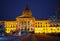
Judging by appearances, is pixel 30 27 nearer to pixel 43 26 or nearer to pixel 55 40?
pixel 43 26

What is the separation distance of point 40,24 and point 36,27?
31.1 inches

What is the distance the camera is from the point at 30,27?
25312 millimetres

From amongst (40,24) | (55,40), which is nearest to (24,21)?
(40,24)

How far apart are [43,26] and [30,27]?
80.6 inches

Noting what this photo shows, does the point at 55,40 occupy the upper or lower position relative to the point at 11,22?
upper

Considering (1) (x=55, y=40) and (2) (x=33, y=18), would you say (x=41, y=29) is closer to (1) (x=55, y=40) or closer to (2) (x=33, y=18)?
(2) (x=33, y=18)

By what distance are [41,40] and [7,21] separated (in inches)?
934

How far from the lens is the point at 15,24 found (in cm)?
2575

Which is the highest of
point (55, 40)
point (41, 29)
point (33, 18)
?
point (55, 40)

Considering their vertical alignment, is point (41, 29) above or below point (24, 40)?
below

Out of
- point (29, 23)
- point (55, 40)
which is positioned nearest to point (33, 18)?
point (29, 23)

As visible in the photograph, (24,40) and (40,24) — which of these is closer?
(24,40)

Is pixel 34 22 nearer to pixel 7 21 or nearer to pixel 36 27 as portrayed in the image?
A: pixel 36 27

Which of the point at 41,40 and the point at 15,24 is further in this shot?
the point at 15,24
